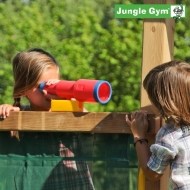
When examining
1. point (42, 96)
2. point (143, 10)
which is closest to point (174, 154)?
point (143, 10)

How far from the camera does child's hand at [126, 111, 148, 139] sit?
3.47 m

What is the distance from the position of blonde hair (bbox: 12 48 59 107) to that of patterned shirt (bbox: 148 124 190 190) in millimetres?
852

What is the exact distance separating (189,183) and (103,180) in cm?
55

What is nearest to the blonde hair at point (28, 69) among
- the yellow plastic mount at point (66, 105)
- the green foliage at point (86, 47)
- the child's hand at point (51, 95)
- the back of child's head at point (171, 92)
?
the child's hand at point (51, 95)

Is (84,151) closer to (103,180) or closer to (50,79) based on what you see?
(103,180)

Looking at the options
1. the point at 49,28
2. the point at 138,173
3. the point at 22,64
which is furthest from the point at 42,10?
the point at 138,173

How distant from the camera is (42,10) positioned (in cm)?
775

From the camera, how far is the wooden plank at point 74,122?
3.61 metres

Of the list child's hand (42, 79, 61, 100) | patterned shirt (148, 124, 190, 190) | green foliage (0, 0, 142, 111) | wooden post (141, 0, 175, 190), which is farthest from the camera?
green foliage (0, 0, 142, 111)

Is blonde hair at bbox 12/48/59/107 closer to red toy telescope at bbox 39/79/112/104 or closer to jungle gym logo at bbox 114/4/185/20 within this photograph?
red toy telescope at bbox 39/79/112/104

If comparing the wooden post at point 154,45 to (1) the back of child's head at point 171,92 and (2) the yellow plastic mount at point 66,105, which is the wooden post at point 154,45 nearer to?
(1) the back of child's head at point 171,92

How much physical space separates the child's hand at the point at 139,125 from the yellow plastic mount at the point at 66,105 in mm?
303

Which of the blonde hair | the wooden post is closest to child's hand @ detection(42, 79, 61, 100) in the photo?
the blonde hair

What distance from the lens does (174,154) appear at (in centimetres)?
333
